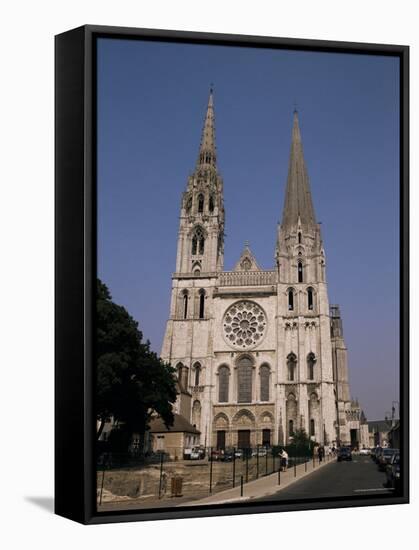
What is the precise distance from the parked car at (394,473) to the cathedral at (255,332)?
1.76m

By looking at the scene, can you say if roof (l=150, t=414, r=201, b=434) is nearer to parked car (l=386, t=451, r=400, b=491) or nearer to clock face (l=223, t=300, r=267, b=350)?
parked car (l=386, t=451, r=400, b=491)

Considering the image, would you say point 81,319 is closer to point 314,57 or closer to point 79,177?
point 79,177

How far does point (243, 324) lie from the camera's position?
22.6 m

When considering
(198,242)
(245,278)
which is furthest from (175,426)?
(245,278)

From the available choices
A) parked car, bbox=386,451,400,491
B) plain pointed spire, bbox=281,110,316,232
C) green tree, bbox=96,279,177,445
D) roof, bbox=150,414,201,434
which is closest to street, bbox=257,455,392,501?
parked car, bbox=386,451,400,491

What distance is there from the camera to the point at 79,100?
15.4m

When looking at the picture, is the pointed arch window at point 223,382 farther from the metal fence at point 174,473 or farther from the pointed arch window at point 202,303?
the metal fence at point 174,473

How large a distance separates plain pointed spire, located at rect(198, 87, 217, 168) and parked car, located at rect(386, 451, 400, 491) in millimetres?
6242

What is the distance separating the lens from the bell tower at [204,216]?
18.2 metres

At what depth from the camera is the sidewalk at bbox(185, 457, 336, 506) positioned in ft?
53.5

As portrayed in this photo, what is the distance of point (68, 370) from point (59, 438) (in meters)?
1.10

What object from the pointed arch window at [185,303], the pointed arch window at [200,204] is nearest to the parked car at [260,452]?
the pointed arch window at [185,303]

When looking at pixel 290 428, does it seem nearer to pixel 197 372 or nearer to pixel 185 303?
pixel 197 372

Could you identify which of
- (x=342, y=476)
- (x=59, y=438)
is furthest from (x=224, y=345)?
(x=59, y=438)
